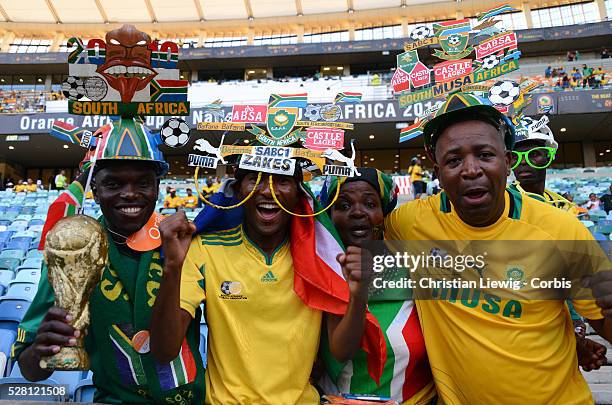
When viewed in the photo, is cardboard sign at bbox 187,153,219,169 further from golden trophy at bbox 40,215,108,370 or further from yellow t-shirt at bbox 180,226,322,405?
golden trophy at bbox 40,215,108,370

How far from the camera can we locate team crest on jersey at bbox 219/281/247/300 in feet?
5.78

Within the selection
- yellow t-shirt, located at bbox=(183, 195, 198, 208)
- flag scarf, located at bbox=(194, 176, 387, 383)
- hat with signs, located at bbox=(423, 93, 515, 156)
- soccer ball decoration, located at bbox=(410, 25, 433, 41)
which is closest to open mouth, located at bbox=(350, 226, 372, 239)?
flag scarf, located at bbox=(194, 176, 387, 383)

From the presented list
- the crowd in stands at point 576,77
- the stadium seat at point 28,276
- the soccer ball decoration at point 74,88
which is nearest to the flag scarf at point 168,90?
the soccer ball decoration at point 74,88

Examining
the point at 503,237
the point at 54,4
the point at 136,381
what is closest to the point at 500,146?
the point at 503,237

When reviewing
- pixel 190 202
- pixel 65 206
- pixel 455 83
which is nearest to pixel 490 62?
pixel 455 83

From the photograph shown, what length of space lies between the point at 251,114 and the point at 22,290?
3.70 m

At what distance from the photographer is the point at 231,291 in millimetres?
1771

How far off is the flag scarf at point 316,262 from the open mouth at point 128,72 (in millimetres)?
553

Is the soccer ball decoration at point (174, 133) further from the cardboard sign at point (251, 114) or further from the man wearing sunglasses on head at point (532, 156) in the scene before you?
the man wearing sunglasses on head at point (532, 156)

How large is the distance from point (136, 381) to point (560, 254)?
1.56m

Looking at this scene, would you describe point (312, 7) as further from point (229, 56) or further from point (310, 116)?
point (310, 116)

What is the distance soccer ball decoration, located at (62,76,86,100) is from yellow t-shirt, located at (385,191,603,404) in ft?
4.88

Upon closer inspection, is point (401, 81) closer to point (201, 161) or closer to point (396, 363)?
point (201, 161)

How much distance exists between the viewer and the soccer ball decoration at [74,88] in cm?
174
